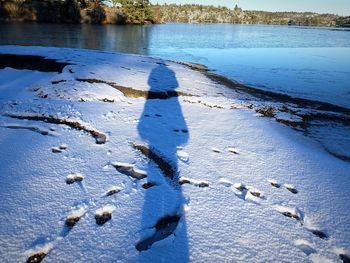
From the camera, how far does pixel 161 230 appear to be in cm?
242

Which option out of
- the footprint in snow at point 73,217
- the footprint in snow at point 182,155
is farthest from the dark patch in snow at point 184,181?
the footprint in snow at point 73,217

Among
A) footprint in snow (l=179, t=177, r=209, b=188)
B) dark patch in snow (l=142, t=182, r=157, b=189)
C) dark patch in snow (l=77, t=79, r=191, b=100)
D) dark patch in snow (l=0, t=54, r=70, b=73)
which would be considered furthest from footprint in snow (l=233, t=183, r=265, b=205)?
dark patch in snow (l=0, t=54, r=70, b=73)

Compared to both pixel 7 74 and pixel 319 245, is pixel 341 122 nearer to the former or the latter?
pixel 319 245

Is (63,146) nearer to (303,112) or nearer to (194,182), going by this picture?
(194,182)

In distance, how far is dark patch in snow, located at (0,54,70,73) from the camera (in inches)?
320

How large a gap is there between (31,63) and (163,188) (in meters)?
7.93

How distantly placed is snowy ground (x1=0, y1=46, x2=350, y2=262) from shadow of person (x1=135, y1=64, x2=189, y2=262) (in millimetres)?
14

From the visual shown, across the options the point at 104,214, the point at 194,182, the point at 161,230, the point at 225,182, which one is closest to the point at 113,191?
the point at 104,214

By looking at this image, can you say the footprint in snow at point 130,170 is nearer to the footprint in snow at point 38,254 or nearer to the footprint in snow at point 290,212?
the footprint in snow at point 38,254

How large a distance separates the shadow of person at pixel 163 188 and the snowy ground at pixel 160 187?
14mm

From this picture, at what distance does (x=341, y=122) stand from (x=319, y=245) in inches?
204

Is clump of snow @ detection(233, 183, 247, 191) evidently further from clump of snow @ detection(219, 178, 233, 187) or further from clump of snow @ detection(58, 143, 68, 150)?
clump of snow @ detection(58, 143, 68, 150)

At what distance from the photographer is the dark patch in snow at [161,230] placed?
222 cm

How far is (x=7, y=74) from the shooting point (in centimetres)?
714
